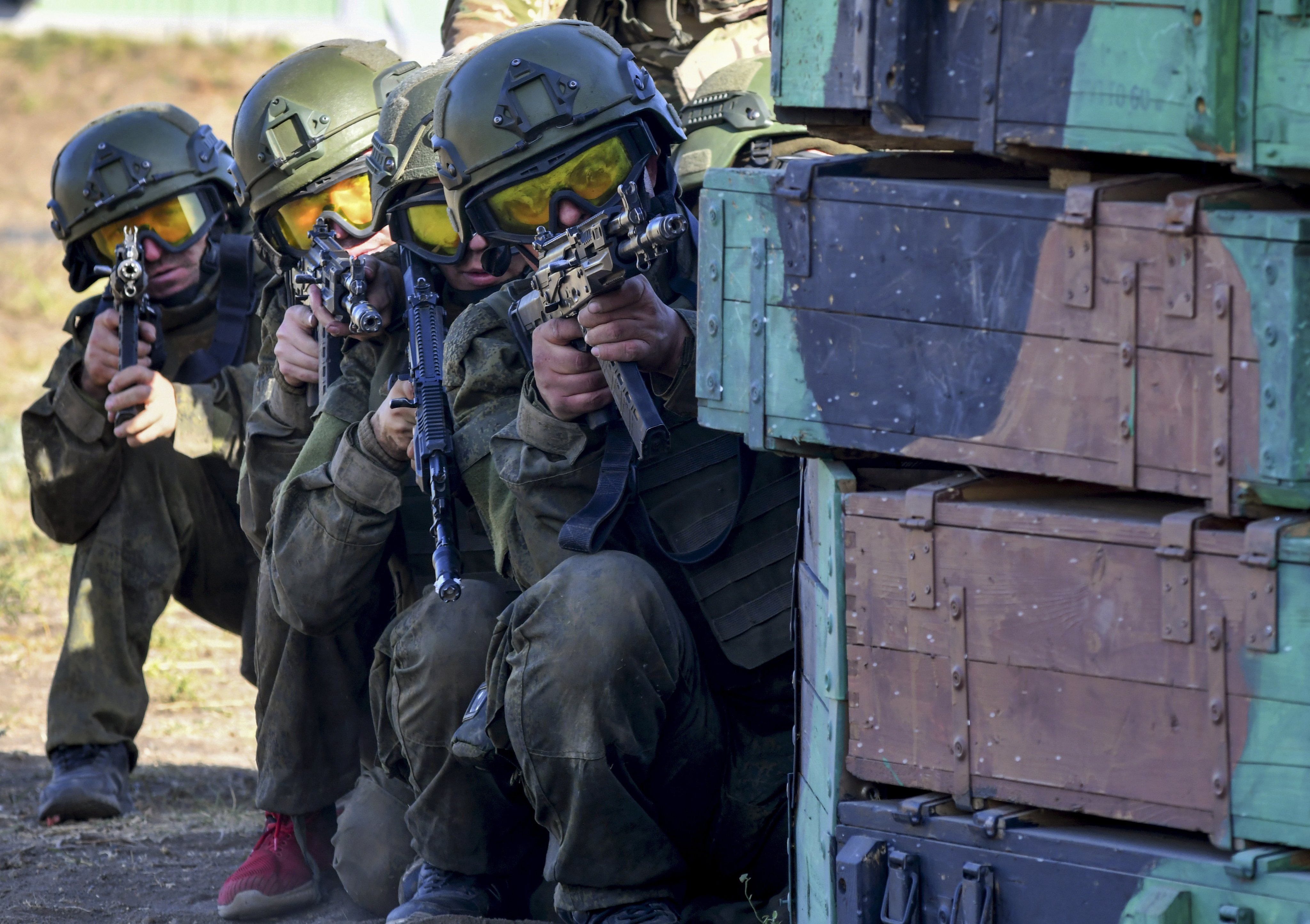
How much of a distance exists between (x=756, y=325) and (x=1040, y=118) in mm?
590

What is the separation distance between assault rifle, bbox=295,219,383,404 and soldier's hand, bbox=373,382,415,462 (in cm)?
26

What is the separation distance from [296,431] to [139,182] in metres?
1.31

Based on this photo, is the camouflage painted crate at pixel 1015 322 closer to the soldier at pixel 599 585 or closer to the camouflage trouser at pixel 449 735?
the soldier at pixel 599 585

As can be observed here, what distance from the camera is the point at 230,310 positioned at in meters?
5.35

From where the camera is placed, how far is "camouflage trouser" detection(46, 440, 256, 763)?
205 inches

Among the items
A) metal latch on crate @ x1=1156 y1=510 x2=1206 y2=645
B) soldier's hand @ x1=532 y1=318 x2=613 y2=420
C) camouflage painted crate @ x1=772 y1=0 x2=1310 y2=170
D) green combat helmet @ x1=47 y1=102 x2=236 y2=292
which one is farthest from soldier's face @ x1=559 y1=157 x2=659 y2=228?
green combat helmet @ x1=47 y1=102 x2=236 y2=292

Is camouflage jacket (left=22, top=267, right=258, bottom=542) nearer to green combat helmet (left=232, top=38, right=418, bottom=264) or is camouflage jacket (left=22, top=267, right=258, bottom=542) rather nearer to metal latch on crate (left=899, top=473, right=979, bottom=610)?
green combat helmet (left=232, top=38, right=418, bottom=264)

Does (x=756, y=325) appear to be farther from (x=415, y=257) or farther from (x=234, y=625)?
(x=234, y=625)

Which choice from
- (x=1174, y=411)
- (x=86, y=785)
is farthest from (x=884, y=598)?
(x=86, y=785)

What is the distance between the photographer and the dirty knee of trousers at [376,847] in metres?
4.00

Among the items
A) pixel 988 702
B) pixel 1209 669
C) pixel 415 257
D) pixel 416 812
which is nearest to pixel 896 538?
pixel 988 702

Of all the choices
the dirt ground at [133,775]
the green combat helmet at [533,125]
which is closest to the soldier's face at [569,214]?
the green combat helmet at [533,125]

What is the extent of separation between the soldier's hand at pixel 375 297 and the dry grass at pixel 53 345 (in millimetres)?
2047

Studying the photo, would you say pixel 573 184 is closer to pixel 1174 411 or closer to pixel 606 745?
pixel 606 745
